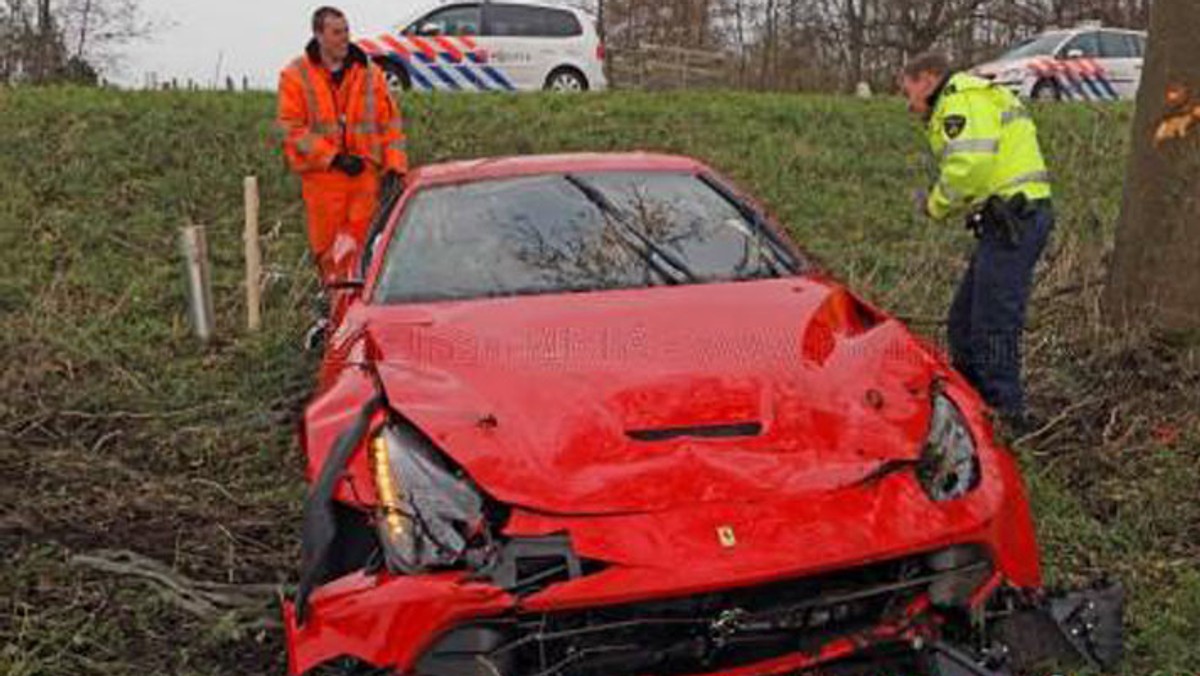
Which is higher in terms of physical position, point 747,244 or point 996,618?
point 747,244

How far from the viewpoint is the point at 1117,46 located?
19875 millimetres

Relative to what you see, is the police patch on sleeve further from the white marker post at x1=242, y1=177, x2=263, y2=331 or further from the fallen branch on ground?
the white marker post at x1=242, y1=177, x2=263, y2=331

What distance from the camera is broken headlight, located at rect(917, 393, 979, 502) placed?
113 inches

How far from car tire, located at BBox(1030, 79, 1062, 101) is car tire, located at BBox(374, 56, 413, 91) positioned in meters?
9.39

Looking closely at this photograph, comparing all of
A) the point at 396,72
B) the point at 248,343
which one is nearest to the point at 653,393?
the point at 248,343

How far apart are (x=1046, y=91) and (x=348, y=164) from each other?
14910mm

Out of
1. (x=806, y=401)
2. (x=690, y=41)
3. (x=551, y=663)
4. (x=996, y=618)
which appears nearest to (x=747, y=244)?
(x=806, y=401)

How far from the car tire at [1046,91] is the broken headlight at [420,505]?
58.3ft

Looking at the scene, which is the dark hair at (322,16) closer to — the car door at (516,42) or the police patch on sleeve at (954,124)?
the police patch on sleeve at (954,124)

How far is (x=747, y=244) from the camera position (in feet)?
14.0

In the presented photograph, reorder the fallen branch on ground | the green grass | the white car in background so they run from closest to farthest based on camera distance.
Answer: the fallen branch on ground, the green grass, the white car in background

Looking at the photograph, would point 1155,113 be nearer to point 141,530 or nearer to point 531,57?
point 141,530

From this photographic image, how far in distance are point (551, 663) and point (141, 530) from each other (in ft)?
7.55

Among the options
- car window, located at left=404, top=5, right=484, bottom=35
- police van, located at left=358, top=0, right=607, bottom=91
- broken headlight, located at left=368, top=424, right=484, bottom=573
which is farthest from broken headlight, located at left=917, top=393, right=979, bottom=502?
car window, located at left=404, top=5, right=484, bottom=35
